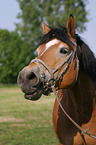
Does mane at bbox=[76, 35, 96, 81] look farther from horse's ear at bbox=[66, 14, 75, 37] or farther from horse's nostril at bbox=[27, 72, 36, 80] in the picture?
horse's nostril at bbox=[27, 72, 36, 80]

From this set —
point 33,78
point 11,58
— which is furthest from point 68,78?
point 11,58

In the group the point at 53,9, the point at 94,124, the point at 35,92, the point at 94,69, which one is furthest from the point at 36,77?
the point at 53,9

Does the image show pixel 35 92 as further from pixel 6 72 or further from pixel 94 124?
pixel 6 72

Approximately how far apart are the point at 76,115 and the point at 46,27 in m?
1.30

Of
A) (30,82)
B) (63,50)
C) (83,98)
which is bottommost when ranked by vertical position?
(83,98)

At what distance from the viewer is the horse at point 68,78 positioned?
2.66 metres

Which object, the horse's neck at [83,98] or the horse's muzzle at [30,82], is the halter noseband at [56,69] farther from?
the horse's neck at [83,98]

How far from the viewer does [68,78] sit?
9.23 feet

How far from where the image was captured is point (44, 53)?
276 centimetres

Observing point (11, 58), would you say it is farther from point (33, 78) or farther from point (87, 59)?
point (33, 78)

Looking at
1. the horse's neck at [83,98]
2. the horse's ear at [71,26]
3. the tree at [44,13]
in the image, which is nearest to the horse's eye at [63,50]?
the horse's ear at [71,26]

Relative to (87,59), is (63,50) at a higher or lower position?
higher

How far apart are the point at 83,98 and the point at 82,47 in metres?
0.68

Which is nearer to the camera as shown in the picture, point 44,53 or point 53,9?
point 44,53
